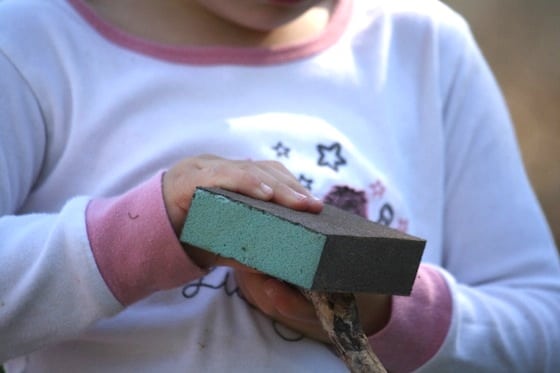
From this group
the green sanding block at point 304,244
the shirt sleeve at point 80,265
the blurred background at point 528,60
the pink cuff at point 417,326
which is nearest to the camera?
the green sanding block at point 304,244

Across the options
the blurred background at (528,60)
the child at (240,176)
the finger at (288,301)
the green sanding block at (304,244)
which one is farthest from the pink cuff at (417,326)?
the blurred background at (528,60)

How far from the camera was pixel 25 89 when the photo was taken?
3.98ft

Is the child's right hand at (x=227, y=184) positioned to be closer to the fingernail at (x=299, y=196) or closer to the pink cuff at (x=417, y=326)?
the fingernail at (x=299, y=196)

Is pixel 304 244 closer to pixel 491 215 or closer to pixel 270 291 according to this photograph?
pixel 270 291

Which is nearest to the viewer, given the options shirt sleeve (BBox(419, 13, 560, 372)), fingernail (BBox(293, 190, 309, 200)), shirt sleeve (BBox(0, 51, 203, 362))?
fingernail (BBox(293, 190, 309, 200))

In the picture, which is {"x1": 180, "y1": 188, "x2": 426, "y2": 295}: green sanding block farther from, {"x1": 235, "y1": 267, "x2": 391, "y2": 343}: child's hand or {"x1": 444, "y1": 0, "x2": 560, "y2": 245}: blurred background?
{"x1": 444, "y1": 0, "x2": 560, "y2": 245}: blurred background

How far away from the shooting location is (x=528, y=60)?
3092 millimetres

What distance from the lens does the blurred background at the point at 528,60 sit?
117 inches

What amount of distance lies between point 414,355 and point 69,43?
53cm

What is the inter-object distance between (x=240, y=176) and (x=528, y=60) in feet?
7.37

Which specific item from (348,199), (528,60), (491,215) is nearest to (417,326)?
(348,199)

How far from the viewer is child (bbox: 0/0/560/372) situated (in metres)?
1.11

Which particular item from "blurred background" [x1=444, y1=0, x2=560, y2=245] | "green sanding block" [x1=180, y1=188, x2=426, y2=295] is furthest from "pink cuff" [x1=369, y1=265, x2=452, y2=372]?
"blurred background" [x1=444, y1=0, x2=560, y2=245]

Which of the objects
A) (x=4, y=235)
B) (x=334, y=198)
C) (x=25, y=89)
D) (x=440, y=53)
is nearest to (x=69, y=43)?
(x=25, y=89)
